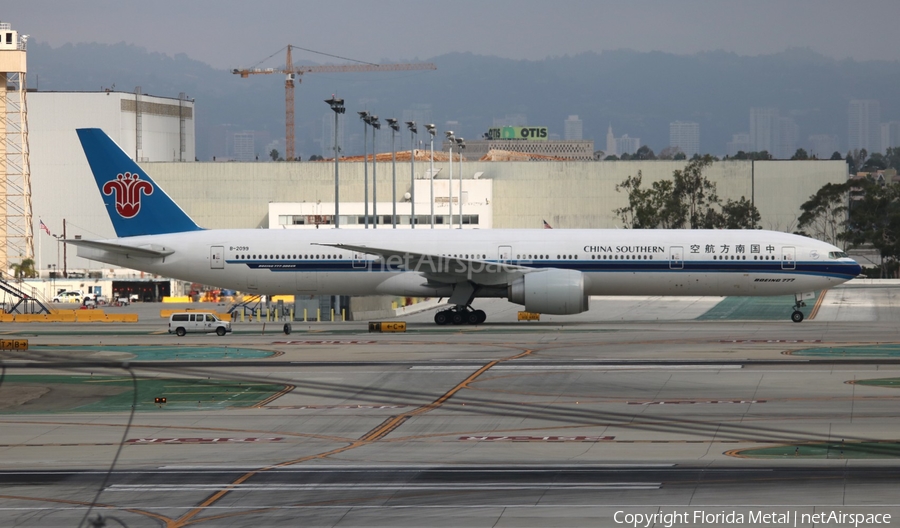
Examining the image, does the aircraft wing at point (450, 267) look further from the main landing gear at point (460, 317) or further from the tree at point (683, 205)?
the tree at point (683, 205)

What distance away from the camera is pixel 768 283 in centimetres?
4919

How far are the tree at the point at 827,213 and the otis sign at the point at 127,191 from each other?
3138 inches

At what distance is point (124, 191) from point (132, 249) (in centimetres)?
321

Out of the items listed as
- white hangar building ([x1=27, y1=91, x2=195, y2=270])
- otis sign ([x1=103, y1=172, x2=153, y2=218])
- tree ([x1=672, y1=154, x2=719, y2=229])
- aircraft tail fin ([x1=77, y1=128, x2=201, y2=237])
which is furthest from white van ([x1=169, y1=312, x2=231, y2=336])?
white hangar building ([x1=27, y1=91, x2=195, y2=270])

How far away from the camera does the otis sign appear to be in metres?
51.0

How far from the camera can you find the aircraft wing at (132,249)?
48.8 m

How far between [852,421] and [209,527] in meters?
15.5

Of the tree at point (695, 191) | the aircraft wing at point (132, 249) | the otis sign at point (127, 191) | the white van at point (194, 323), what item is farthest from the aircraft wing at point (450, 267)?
the tree at point (695, 191)

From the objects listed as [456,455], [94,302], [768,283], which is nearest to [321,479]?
[456,455]

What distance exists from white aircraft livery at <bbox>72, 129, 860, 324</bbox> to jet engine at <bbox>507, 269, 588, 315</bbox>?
46 mm

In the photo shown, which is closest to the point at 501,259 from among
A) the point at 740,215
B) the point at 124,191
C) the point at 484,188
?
the point at 124,191

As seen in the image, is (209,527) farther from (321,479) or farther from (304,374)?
(304,374)

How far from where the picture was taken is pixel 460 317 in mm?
51750

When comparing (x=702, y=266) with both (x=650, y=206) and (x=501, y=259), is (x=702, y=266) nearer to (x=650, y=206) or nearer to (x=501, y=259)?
(x=501, y=259)
